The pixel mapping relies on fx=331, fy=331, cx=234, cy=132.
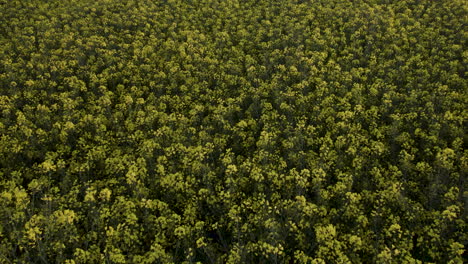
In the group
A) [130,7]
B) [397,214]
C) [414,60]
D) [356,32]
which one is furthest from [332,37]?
[130,7]

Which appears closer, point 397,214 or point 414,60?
point 397,214

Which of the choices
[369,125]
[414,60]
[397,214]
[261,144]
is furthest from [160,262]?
[414,60]

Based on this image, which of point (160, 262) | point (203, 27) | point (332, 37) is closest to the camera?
point (160, 262)

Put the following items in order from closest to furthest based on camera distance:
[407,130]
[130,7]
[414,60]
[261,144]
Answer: [261,144], [407,130], [414,60], [130,7]

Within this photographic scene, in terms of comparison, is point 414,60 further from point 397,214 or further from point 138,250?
point 138,250

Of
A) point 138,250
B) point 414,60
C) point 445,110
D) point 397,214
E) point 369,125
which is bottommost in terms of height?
point 138,250

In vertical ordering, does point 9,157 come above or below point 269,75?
below
